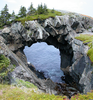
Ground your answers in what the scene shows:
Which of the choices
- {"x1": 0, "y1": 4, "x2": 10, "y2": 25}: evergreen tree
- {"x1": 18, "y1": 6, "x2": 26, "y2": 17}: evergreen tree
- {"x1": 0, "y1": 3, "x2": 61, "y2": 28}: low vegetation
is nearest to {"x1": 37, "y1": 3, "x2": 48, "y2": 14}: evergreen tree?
{"x1": 0, "y1": 3, "x2": 61, "y2": 28}: low vegetation

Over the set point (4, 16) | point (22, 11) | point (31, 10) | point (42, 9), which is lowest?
point (4, 16)

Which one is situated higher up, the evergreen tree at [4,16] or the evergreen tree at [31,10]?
the evergreen tree at [31,10]

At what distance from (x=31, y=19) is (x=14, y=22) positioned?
6384 mm

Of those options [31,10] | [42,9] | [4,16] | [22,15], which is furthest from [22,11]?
[42,9]

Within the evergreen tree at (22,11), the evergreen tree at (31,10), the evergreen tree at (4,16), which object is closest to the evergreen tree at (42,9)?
the evergreen tree at (31,10)

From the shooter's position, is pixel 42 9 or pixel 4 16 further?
pixel 42 9

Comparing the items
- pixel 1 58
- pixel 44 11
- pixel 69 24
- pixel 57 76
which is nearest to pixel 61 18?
pixel 69 24

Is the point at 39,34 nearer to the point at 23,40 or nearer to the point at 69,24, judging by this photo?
the point at 23,40

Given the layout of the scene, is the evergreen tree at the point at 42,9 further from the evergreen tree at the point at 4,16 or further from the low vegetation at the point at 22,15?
the evergreen tree at the point at 4,16

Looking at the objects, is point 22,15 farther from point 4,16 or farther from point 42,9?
point 42,9

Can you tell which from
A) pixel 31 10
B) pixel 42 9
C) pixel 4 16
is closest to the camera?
pixel 4 16

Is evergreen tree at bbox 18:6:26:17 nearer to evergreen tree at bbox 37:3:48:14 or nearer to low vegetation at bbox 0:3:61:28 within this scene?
low vegetation at bbox 0:3:61:28

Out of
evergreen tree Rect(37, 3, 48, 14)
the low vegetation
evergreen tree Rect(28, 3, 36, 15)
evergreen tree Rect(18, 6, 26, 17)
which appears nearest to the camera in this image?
the low vegetation

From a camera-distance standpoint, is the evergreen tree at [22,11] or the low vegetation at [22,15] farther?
the evergreen tree at [22,11]
